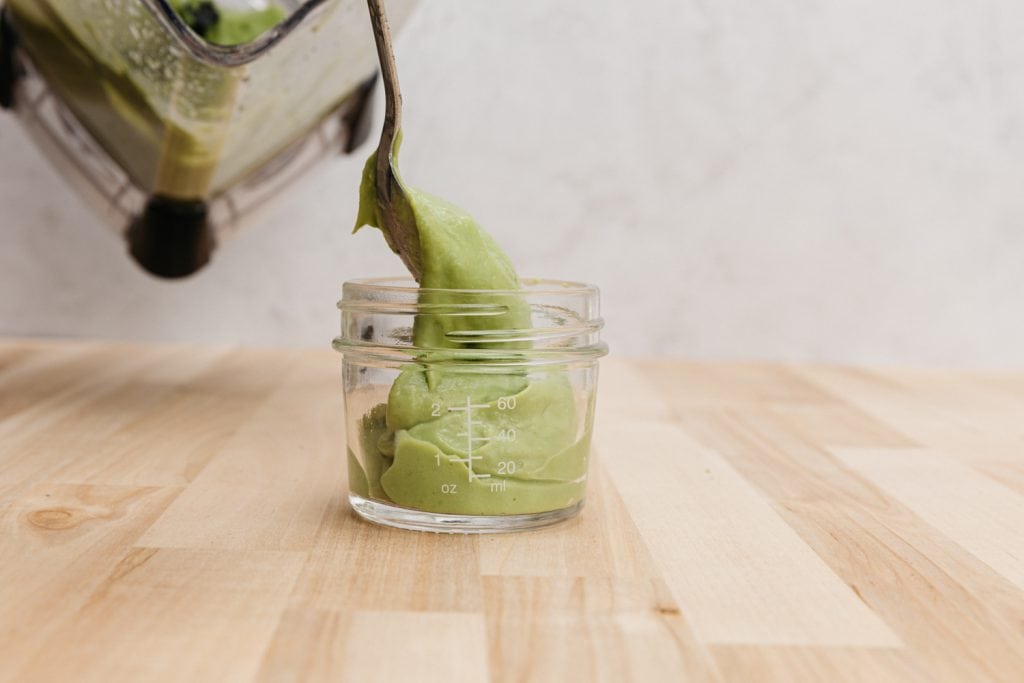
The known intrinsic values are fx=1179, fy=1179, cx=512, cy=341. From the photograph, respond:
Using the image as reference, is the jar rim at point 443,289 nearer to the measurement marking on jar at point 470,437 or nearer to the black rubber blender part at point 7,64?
the measurement marking on jar at point 470,437

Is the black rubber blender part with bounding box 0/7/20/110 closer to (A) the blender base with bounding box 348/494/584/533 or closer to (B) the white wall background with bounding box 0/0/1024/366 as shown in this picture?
(B) the white wall background with bounding box 0/0/1024/366

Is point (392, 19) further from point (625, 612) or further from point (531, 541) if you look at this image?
point (625, 612)

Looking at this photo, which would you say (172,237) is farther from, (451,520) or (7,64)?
(451,520)

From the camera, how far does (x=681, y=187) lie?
5.24ft

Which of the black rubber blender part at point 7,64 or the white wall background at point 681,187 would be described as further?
the white wall background at point 681,187

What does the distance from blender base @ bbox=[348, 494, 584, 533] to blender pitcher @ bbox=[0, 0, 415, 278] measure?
0.41 metres

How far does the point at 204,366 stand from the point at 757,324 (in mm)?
741

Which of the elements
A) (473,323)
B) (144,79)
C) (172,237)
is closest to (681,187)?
(172,237)

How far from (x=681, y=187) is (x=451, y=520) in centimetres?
99

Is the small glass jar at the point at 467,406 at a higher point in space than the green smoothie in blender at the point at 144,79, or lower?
lower

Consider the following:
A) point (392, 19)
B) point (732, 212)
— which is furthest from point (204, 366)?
point (732, 212)

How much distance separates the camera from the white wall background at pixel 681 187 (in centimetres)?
155

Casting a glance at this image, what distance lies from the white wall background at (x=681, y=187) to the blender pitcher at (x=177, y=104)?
31cm

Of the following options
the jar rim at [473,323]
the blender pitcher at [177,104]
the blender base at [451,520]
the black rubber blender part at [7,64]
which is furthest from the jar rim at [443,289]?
the black rubber blender part at [7,64]
